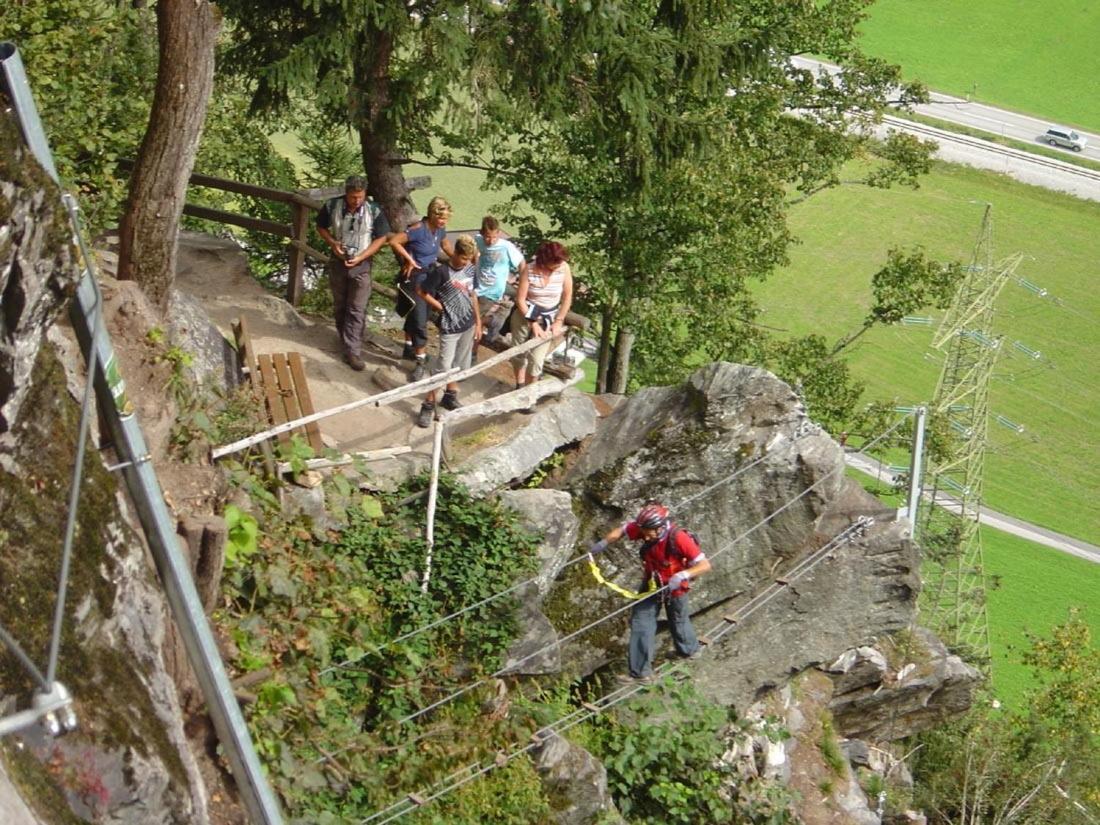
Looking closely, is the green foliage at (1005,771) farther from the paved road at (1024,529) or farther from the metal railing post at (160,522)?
the metal railing post at (160,522)

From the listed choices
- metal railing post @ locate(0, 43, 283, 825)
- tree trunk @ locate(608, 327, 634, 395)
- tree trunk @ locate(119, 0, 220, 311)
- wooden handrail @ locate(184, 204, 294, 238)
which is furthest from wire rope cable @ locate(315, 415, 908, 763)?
tree trunk @ locate(608, 327, 634, 395)

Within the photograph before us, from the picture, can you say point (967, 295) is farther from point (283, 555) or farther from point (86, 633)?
point (86, 633)

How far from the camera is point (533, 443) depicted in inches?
531

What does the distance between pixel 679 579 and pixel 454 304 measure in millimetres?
3543

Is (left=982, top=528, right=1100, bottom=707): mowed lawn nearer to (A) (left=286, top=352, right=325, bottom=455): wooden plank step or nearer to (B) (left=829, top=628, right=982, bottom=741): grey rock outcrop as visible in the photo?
(B) (left=829, top=628, right=982, bottom=741): grey rock outcrop

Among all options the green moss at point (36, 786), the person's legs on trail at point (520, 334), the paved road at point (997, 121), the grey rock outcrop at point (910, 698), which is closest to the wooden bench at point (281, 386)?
the person's legs on trail at point (520, 334)

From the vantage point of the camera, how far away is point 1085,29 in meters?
85.9

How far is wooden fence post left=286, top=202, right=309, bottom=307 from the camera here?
1512cm

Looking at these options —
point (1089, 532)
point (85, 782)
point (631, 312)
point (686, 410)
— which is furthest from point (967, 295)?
point (85, 782)

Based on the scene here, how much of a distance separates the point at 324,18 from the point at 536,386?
5.38m

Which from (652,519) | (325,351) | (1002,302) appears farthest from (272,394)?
(1002,302)

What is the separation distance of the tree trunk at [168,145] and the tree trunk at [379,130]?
4.80 meters

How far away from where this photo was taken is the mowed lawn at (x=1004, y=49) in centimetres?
7844

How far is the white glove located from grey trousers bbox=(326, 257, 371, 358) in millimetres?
4684
